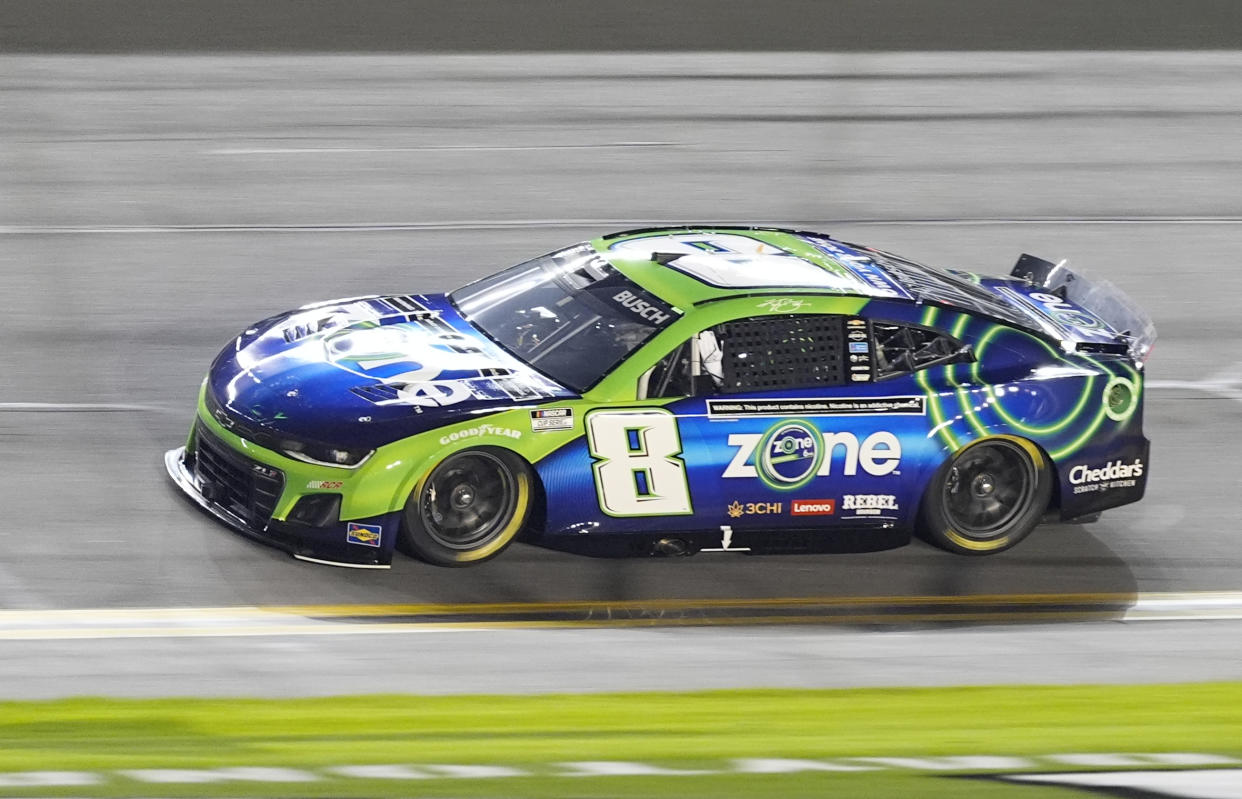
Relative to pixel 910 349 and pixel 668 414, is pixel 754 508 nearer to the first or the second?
pixel 668 414

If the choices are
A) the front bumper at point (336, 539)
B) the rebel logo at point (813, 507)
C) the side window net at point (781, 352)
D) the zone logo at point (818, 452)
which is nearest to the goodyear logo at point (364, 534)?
the front bumper at point (336, 539)

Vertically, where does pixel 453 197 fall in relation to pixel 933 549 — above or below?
above

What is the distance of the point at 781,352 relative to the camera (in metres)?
8.33

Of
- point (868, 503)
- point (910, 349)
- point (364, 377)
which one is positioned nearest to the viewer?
point (364, 377)

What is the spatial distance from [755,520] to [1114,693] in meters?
1.95

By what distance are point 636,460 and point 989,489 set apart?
1.94 m

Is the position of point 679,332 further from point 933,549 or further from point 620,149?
point 620,149

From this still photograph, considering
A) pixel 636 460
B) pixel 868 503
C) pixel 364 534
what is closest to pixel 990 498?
pixel 868 503

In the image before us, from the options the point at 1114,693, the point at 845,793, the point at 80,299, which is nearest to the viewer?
the point at 845,793

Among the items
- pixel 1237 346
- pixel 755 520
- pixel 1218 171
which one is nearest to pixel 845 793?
pixel 755 520

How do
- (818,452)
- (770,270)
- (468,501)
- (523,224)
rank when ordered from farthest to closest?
(523,224), (770,270), (818,452), (468,501)

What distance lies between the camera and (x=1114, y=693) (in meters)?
6.92

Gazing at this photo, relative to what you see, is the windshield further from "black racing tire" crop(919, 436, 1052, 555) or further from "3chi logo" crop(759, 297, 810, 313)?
"black racing tire" crop(919, 436, 1052, 555)

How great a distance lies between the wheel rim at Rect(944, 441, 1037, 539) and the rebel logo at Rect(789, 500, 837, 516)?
0.67 meters
